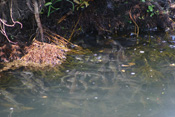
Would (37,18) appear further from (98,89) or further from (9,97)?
(98,89)

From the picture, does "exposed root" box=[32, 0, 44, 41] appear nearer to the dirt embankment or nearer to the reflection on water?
the dirt embankment

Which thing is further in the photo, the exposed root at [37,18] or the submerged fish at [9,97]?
the exposed root at [37,18]

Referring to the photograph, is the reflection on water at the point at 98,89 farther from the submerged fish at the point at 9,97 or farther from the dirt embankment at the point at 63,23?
the dirt embankment at the point at 63,23

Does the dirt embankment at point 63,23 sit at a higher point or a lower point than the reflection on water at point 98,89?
higher

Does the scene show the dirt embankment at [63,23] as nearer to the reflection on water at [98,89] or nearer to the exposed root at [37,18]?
the exposed root at [37,18]

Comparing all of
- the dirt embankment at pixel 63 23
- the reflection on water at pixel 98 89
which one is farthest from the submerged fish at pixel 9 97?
the dirt embankment at pixel 63 23

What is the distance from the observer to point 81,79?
3207 mm

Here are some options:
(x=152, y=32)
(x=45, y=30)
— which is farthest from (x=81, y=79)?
(x=152, y=32)

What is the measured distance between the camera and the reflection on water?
2.55 meters

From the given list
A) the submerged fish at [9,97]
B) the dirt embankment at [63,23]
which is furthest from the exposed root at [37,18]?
the submerged fish at [9,97]

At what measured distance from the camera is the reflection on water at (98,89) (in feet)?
8.36

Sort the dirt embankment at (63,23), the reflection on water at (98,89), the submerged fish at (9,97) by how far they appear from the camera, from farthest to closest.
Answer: the dirt embankment at (63,23) → the submerged fish at (9,97) → the reflection on water at (98,89)

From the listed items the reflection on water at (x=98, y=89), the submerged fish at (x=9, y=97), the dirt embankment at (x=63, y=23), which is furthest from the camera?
the dirt embankment at (x=63, y=23)

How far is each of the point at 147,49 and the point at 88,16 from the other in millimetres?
1501
